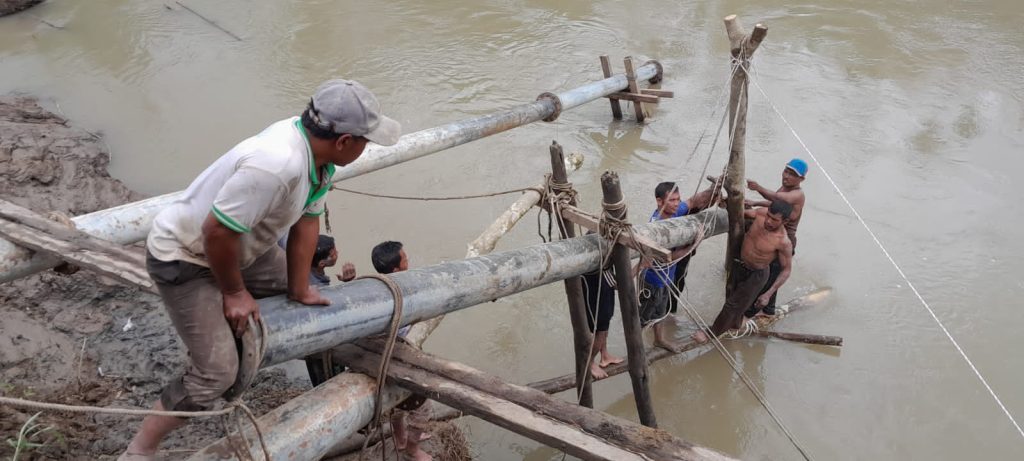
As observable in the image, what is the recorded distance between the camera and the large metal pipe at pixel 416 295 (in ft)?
7.85

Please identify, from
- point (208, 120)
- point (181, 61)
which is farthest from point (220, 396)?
point (181, 61)

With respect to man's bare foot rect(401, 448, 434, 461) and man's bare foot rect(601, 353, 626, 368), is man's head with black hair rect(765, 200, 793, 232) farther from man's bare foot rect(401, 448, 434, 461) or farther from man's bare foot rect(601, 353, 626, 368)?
man's bare foot rect(401, 448, 434, 461)

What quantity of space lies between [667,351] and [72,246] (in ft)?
12.8

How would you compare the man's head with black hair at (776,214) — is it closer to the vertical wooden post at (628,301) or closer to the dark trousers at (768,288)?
the dark trousers at (768,288)

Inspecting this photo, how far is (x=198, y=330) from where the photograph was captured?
2.23 metres

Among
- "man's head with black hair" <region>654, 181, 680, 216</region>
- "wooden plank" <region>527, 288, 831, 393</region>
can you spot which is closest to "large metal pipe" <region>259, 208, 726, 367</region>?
"wooden plank" <region>527, 288, 831, 393</region>

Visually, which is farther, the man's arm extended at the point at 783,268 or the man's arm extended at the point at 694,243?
the man's arm extended at the point at 783,268

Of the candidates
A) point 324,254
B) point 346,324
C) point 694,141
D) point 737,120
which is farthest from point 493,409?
point 694,141

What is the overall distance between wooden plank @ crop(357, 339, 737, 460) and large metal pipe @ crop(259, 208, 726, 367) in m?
0.18

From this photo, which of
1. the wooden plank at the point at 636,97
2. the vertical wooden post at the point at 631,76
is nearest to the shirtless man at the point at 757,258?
the wooden plank at the point at 636,97

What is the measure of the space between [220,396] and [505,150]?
607 centimetres

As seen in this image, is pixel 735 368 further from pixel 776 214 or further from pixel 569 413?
pixel 569 413

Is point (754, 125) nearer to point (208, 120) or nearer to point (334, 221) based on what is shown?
point (334, 221)

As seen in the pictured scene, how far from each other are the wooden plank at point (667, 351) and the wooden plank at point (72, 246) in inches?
103
